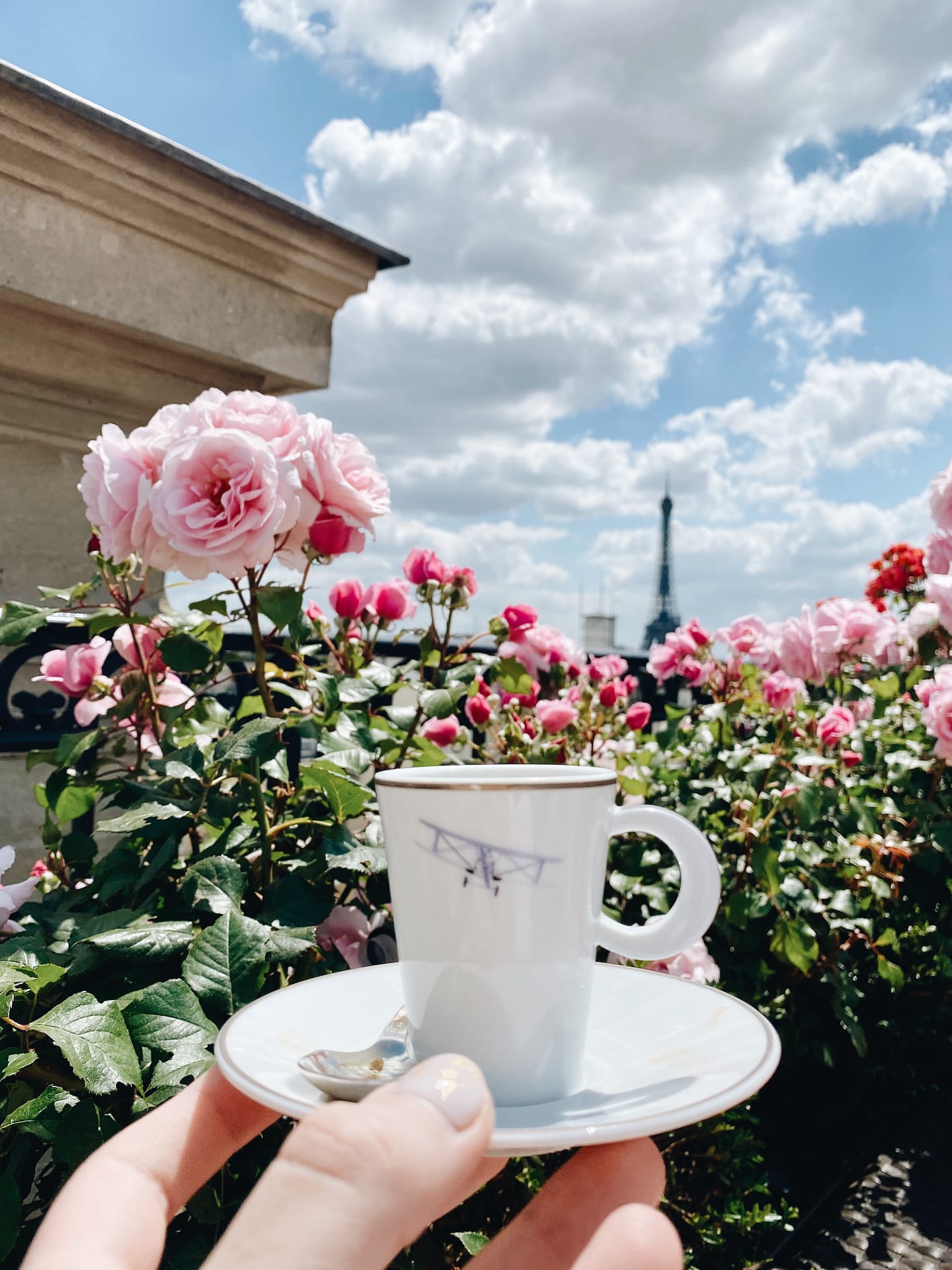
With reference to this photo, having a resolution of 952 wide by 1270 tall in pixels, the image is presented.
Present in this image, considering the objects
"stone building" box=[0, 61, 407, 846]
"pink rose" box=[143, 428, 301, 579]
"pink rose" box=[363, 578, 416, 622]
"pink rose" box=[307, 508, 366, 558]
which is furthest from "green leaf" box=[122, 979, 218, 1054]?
"stone building" box=[0, 61, 407, 846]

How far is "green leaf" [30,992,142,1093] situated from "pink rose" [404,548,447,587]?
0.89 metres

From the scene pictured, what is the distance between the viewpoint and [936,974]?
239cm

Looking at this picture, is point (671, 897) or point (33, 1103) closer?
point (33, 1103)

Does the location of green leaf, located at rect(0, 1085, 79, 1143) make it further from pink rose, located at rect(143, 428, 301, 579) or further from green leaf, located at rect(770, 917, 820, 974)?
green leaf, located at rect(770, 917, 820, 974)

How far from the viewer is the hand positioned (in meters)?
0.51

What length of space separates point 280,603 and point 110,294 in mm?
1336

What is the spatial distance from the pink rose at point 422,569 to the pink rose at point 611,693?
607 mm

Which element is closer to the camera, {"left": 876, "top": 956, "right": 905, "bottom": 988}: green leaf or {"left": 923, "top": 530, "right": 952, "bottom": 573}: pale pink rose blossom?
{"left": 876, "top": 956, "right": 905, "bottom": 988}: green leaf

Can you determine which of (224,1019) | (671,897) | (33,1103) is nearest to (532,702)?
(671,897)

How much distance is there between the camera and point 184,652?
139cm

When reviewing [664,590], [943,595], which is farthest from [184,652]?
[664,590]

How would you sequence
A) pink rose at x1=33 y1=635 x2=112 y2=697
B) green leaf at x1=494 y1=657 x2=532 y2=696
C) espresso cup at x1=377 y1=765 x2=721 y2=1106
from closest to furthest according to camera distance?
1. espresso cup at x1=377 y1=765 x2=721 y2=1106
2. pink rose at x1=33 y1=635 x2=112 y2=697
3. green leaf at x1=494 y1=657 x2=532 y2=696

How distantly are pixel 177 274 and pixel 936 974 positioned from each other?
8.49ft

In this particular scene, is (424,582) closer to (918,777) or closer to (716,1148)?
(716,1148)
